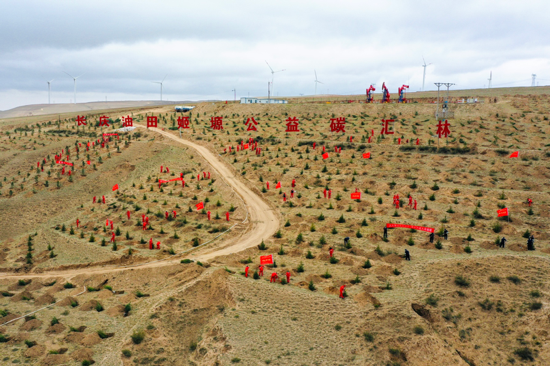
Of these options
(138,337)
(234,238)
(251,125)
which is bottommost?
(138,337)

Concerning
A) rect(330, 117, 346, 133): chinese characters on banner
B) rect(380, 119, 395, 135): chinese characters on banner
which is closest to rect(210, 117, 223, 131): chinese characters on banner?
rect(330, 117, 346, 133): chinese characters on banner

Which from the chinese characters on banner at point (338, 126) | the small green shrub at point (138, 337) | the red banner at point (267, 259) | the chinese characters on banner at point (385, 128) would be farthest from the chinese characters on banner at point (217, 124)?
the small green shrub at point (138, 337)

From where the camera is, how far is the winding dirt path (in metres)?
33.1

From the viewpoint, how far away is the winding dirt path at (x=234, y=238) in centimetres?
3306

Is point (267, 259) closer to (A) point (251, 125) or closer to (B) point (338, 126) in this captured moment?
(B) point (338, 126)

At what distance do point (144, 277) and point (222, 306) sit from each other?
899 cm

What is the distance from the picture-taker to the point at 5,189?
56.3 meters

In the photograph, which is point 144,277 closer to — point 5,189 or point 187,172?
point 187,172

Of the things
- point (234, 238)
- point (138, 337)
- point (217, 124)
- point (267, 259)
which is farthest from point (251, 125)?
point (138, 337)

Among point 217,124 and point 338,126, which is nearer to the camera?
point 338,126

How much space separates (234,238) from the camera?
39500 millimetres

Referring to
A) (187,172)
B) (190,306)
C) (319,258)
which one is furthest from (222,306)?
(187,172)

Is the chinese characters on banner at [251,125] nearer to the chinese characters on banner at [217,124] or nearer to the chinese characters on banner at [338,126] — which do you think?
the chinese characters on banner at [217,124]

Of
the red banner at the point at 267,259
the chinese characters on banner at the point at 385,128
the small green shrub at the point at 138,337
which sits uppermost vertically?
the chinese characters on banner at the point at 385,128
